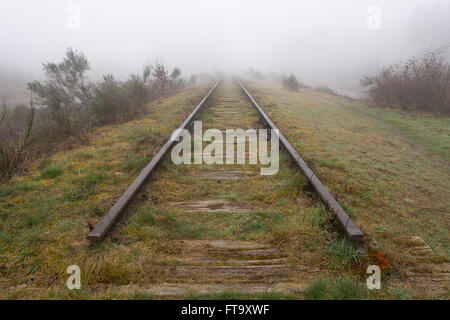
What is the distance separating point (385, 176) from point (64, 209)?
4.35 m

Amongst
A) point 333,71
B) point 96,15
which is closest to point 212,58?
point 96,15

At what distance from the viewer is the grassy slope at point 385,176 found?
8.14 feet

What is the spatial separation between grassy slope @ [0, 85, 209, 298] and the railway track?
0.25 m

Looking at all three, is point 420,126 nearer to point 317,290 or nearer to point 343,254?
point 343,254

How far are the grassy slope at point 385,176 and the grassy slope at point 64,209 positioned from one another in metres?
2.41

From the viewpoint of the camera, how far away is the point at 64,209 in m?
2.79

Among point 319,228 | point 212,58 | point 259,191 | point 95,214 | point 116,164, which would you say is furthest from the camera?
point 212,58

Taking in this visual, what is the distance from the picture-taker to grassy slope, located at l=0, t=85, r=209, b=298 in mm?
1964

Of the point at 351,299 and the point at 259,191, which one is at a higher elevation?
the point at 259,191

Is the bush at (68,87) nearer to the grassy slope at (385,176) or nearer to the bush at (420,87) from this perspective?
the grassy slope at (385,176)

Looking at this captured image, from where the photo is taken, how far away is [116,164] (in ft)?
13.0
